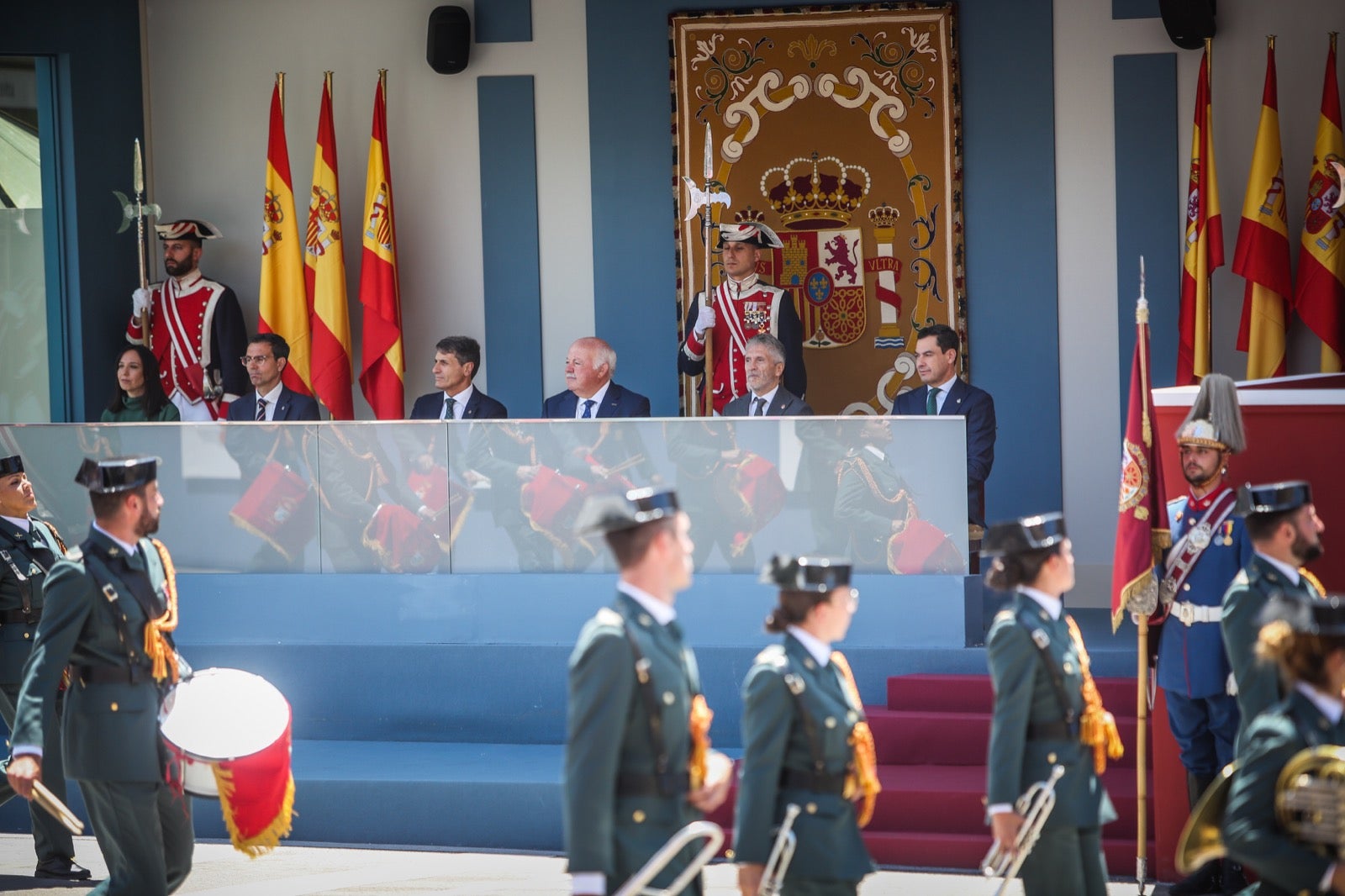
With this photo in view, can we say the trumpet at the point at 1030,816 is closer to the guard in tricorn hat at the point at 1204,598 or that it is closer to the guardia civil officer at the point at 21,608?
the guard in tricorn hat at the point at 1204,598

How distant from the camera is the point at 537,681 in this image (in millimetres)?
7691

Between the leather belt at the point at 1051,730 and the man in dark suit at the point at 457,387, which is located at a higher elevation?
the man in dark suit at the point at 457,387

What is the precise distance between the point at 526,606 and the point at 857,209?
3.38m

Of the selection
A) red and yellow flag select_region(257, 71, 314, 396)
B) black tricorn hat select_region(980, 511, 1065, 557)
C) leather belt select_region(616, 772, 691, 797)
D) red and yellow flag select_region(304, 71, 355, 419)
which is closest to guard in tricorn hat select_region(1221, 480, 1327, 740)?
black tricorn hat select_region(980, 511, 1065, 557)

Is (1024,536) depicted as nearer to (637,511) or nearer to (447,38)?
(637,511)

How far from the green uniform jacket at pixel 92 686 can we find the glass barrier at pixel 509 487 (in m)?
2.78

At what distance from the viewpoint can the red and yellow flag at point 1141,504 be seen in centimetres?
598

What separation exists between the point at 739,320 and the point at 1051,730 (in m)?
4.87

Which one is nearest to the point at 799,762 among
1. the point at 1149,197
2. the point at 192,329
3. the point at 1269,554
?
the point at 1269,554

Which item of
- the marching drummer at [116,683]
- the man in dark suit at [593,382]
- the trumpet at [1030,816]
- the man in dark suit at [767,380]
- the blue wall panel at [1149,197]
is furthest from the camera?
the blue wall panel at [1149,197]

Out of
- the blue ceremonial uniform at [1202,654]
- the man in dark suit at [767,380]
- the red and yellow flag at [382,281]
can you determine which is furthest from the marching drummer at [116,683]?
the red and yellow flag at [382,281]

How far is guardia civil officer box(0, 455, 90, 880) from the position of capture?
21.6 feet

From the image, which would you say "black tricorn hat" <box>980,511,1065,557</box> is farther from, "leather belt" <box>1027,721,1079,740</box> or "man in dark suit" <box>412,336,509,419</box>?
"man in dark suit" <box>412,336,509,419</box>

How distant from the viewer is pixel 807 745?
4.16 meters
